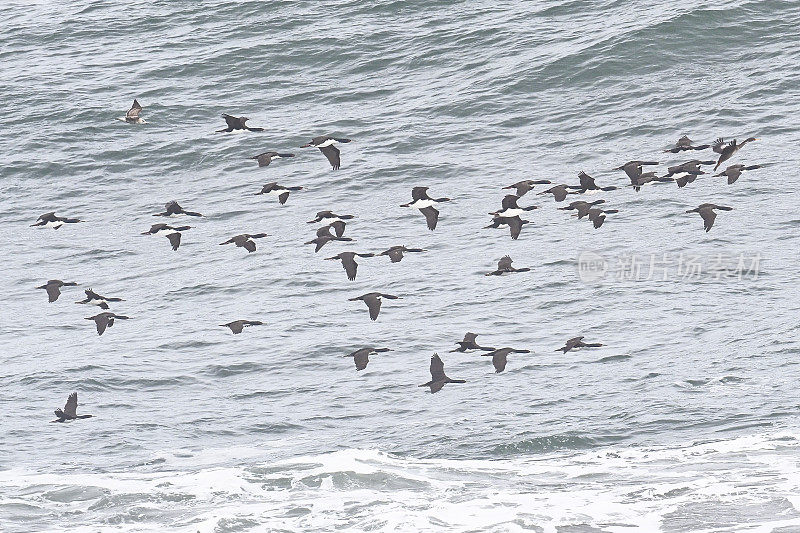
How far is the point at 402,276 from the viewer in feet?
143

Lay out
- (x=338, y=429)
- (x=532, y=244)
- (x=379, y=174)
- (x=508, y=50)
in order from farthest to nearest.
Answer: (x=508, y=50), (x=379, y=174), (x=532, y=244), (x=338, y=429)

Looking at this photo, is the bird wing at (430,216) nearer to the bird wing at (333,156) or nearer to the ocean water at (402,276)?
the bird wing at (333,156)

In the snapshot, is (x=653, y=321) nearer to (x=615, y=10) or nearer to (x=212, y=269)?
(x=212, y=269)

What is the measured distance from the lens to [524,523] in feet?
98.3

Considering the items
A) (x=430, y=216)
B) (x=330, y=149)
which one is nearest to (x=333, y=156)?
(x=330, y=149)

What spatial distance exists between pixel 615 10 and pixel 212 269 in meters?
19.7

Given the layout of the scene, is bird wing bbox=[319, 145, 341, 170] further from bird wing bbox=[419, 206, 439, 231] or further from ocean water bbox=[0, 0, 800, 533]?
ocean water bbox=[0, 0, 800, 533]

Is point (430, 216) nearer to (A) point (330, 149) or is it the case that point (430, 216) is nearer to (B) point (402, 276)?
(A) point (330, 149)

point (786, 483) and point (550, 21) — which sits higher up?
point (550, 21)

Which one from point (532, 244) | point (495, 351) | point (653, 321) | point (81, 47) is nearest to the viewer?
point (495, 351)

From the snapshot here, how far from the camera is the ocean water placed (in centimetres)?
3250

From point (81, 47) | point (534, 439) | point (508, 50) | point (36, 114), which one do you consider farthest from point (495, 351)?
point (81, 47)

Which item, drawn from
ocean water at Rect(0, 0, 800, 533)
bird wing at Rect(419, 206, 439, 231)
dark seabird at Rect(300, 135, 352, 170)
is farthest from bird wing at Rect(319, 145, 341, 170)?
ocean water at Rect(0, 0, 800, 533)

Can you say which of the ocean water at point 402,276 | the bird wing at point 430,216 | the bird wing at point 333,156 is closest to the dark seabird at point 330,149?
the bird wing at point 333,156
